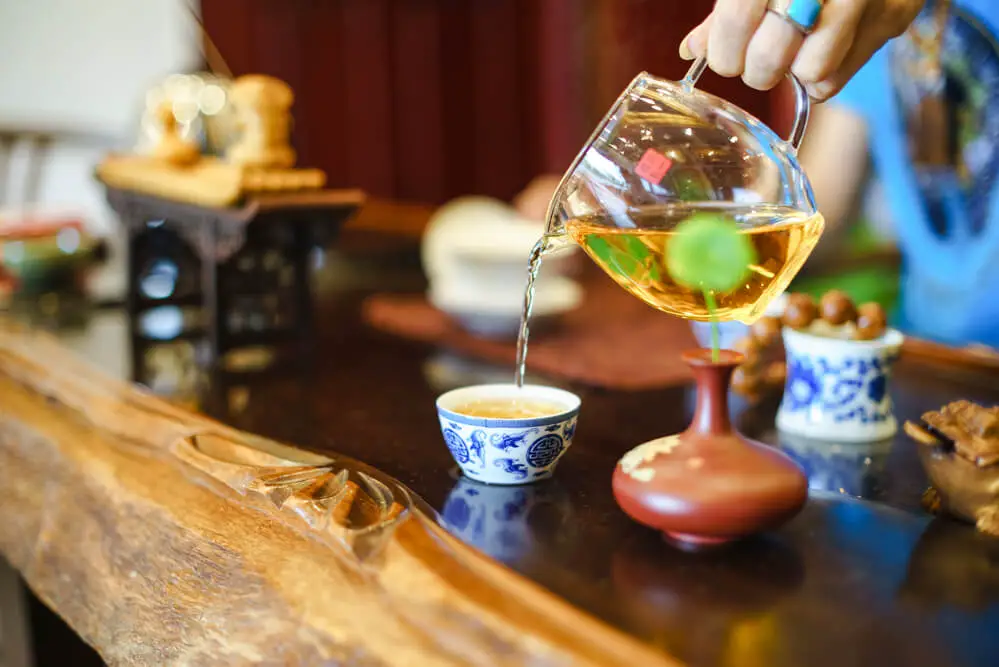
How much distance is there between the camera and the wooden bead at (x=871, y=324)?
3.06ft

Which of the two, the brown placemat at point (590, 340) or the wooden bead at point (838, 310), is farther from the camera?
the brown placemat at point (590, 340)

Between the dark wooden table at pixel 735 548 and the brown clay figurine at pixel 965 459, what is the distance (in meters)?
0.02

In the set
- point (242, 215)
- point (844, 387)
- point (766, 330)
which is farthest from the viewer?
point (242, 215)

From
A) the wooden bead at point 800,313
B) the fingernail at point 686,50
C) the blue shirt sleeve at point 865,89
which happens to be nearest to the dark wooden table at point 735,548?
the wooden bead at point 800,313


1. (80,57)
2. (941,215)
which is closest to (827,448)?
(941,215)

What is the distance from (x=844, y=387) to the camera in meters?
0.91

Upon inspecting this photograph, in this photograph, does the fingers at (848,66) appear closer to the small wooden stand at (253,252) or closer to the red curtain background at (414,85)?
the small wooden stand at (253,252)

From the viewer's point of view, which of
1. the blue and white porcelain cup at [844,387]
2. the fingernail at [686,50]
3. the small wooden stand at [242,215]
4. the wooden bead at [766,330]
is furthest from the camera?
the small wooden stand at [242,215]

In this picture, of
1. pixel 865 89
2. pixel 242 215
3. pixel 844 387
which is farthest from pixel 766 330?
pixel 865 89

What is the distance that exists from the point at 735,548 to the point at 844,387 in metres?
0.33

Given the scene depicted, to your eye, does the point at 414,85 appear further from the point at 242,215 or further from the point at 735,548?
the point at 735,548

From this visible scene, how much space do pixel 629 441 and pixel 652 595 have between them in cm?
36

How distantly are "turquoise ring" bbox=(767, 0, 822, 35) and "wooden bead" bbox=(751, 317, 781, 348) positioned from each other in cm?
46

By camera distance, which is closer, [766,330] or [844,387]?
[844,387]
